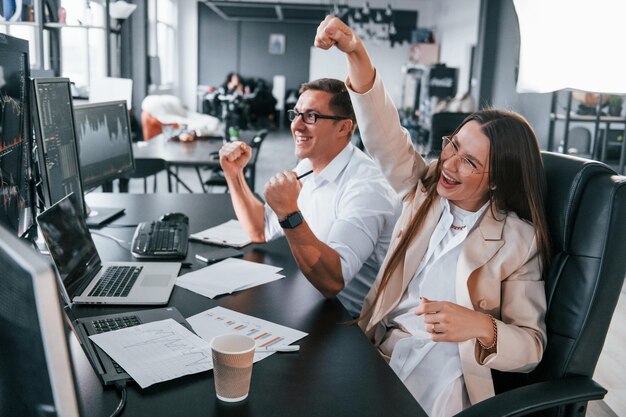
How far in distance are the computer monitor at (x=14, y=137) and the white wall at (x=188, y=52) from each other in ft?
47.4

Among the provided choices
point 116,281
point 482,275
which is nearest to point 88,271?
point 116,281

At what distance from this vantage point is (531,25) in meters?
7.48

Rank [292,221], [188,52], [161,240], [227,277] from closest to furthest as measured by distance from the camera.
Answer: [292,221] → [227,277] → [161,240] → [188,52]

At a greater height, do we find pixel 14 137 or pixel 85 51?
pixel 85 51

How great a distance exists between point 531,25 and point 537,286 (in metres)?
6.93

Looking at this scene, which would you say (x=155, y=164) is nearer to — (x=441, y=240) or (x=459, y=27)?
(x=441, y=240)

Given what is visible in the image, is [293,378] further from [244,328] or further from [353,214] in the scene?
[353,214]

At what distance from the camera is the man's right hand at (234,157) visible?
2.16 m

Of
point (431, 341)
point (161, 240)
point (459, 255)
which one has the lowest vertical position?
point (431, 341)

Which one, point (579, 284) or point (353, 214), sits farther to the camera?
point (353, 214)

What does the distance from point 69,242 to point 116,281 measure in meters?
0.16

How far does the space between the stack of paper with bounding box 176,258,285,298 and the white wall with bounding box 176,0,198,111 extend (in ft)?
47.1

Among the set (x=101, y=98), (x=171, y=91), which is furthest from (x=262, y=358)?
(x=171, y=91)

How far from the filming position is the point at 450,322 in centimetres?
127
